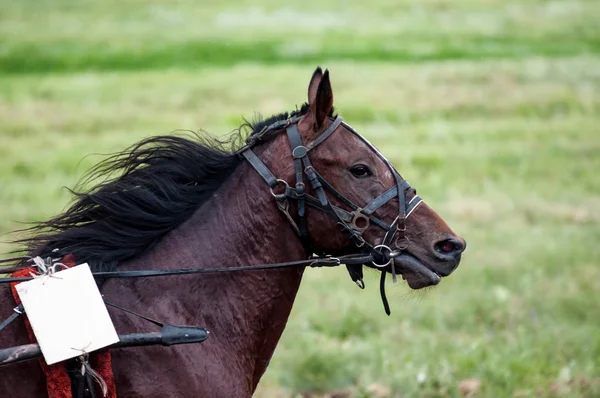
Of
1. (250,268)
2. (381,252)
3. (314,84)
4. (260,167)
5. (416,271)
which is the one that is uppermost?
(314,84)

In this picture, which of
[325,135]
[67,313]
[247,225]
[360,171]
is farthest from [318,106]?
[67,313]

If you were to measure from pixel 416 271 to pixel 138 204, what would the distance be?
1520 millimetres

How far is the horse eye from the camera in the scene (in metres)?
4.41

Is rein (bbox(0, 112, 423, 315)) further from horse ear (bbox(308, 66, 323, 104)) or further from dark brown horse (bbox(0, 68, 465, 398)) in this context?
horse ear (bbox(308, 66, 323, 104))

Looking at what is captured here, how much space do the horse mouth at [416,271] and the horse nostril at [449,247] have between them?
0.38ft

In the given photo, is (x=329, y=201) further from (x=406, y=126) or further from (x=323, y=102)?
(x=406, y=126)

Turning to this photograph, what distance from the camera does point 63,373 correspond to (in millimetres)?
3846

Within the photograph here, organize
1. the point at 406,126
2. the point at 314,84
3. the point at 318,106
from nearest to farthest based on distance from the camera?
1. the point at 318,106
2. the point at 314,84
3. the point at 406,126

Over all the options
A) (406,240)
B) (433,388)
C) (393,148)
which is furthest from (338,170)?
(393,148)

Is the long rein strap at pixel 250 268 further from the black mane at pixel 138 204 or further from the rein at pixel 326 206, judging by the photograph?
the black mane at pixel 138 204

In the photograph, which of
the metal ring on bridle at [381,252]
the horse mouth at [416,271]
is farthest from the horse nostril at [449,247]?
the metal ring on bridle at [381,252]

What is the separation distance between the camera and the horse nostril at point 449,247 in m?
4.45

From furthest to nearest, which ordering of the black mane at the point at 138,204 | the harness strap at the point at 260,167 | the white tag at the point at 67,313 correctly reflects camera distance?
the harness strap at the point at 260,167 → the black mane at the point at 138,204 → the white tag at the point at 67,313

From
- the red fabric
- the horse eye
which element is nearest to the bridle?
the horse eye
